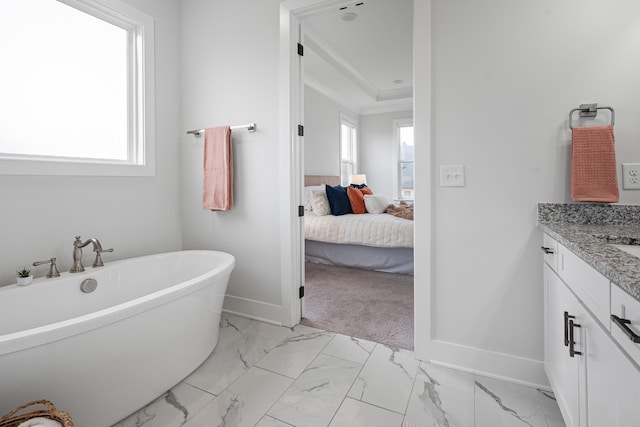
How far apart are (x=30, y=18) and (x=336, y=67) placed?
10.6 feet

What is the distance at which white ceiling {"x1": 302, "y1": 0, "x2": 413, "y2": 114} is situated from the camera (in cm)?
294

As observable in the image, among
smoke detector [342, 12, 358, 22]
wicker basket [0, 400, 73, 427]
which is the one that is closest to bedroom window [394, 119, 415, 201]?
smoke detector [342, 12, 358, 22]

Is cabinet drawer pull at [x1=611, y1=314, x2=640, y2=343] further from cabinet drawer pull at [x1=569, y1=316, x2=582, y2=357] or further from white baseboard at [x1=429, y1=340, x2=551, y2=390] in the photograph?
white baseboard at [x1=429, y1=340, x2=551, y2=390]

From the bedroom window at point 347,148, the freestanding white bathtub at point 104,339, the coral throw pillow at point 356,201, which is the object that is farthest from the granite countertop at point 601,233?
the bedroom window at point 347,148

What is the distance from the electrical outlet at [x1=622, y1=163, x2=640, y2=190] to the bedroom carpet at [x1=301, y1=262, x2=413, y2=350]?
1.43 m

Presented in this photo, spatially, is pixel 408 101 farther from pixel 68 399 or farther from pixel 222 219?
pixel 68 399

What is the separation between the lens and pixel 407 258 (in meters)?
3.55

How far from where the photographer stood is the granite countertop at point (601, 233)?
2.38ft

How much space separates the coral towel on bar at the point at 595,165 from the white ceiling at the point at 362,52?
60.5 inches

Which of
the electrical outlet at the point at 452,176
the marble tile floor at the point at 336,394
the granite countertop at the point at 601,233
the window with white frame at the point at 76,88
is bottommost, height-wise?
the marble tile floor at the point at 336,394

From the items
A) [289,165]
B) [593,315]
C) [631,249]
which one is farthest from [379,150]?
[593,315]

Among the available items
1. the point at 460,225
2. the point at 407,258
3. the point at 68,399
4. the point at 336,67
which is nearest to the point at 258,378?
the point at 68,399

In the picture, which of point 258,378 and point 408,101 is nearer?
point 258,378

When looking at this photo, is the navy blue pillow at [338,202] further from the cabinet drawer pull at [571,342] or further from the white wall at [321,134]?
the cabinet drawer pull at [571,342]
